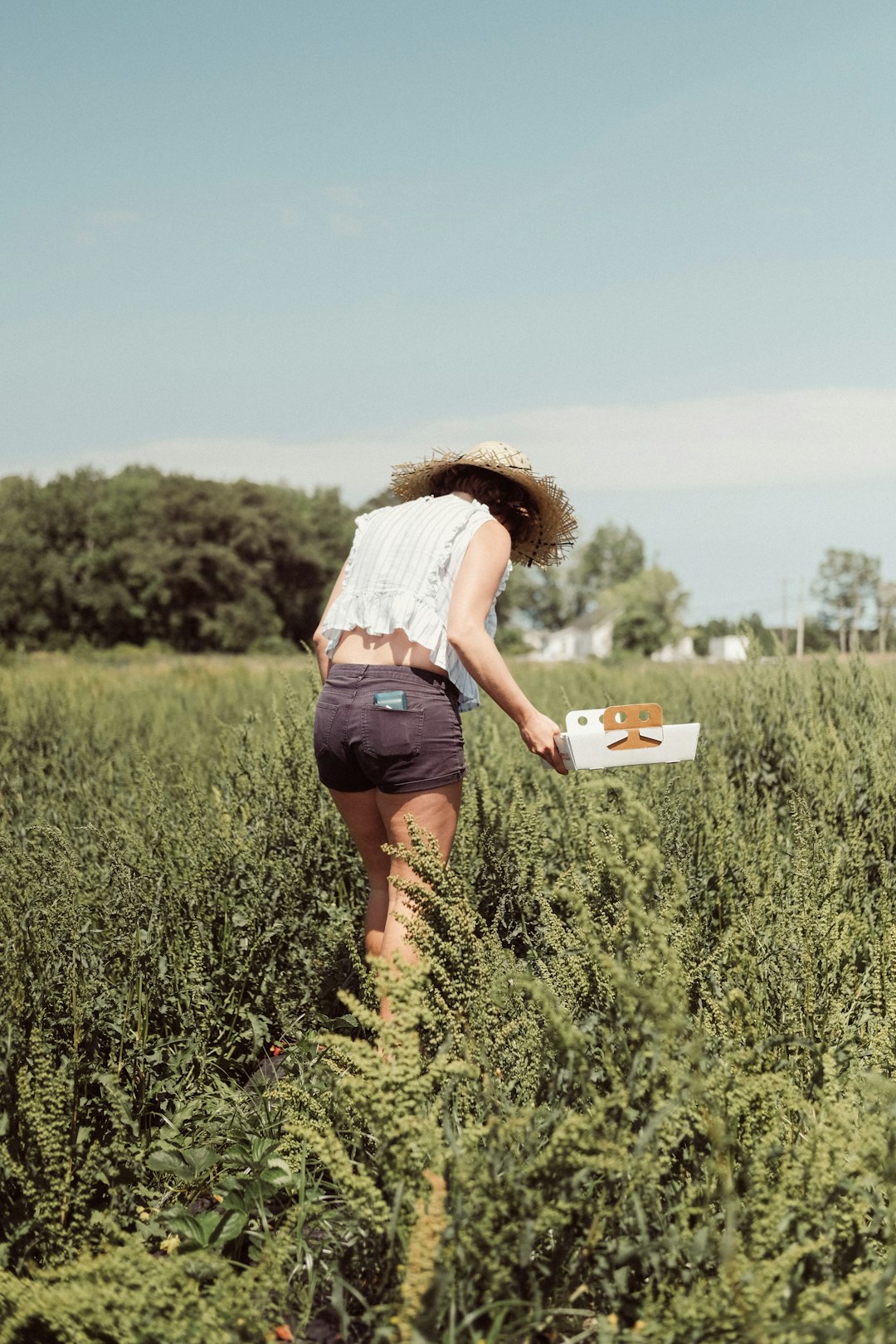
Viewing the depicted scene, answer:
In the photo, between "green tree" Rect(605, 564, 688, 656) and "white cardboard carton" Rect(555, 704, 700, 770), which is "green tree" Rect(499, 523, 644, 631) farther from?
"white cardboard carton" Rect(555, 704, 700, 770)

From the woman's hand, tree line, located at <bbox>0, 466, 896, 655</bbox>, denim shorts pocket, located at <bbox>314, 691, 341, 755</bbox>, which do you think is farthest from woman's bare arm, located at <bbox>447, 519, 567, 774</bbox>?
tree line, located at <bbox>0, 466, 896, 655</bbox>

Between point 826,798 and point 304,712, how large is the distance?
2.28 m

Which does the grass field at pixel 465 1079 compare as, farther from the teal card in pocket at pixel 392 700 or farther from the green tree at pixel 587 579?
the green tree at pixel 587 579

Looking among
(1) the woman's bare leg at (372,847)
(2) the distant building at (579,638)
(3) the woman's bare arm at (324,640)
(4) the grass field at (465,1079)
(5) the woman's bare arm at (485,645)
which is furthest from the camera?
(2) the distant building at (579,638)

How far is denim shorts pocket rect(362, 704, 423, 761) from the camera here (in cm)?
266

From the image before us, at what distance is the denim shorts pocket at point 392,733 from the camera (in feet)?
8.74

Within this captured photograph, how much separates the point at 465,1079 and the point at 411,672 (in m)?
1.06

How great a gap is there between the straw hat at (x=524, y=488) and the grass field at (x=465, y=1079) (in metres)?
0.85

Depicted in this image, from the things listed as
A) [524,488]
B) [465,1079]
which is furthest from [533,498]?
[465,1079]

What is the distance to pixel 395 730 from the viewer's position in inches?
105

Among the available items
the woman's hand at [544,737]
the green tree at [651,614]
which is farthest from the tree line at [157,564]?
the woman's hand at [544,737]

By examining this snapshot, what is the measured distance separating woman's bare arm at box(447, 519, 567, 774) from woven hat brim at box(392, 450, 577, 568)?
371 millimetres

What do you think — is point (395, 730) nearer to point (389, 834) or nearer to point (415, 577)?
point (389, 834)

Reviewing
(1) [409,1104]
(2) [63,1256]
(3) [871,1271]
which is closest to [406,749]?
(1) [409,1104]
